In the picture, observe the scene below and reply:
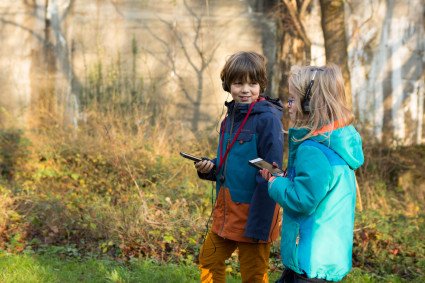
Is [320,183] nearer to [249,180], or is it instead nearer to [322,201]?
[322,201]

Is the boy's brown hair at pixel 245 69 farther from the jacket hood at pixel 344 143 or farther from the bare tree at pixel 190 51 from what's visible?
the bare tree at pixel 190 51

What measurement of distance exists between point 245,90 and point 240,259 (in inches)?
43.1

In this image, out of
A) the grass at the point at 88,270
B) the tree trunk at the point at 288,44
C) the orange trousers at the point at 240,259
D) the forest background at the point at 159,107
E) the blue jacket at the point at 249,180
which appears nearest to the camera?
the blue jacket at the point at 249,180

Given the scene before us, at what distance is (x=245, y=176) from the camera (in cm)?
387

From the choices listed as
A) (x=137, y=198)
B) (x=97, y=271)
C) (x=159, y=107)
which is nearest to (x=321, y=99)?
(x=97, y=271)

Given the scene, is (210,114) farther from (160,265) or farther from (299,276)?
(299,276)

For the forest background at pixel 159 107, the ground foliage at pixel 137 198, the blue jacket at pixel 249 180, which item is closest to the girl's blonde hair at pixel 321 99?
the blue jacket at pixel 249 180

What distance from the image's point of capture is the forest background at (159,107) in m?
6.31

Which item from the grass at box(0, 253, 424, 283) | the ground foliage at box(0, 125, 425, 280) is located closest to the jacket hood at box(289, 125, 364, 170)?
the ground foliage at box(0, 125, 425, 280)

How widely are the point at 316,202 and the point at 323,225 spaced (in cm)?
14

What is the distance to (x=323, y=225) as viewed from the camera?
314 centimetres

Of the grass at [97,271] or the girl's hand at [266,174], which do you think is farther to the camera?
the grass at [97,271]

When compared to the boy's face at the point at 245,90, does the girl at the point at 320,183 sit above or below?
below

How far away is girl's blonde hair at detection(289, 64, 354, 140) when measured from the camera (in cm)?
317
